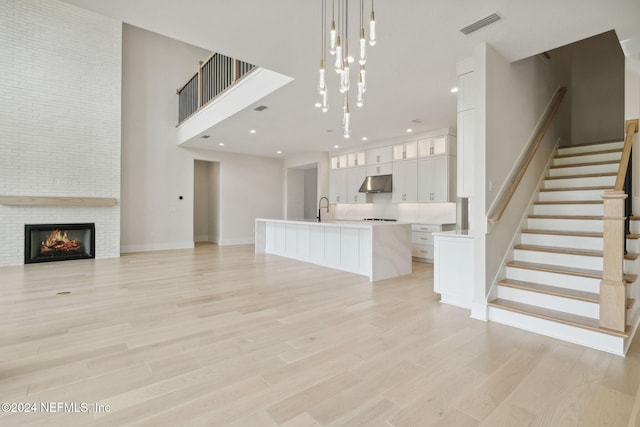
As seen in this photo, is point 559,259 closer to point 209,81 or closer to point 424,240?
point 424,240

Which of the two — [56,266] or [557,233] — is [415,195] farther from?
[56,266]

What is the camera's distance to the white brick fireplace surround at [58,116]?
5965 mm

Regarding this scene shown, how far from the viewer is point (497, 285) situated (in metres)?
3.31

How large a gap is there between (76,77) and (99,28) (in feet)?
4.26

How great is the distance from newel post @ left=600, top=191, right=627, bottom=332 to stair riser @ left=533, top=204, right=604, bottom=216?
63.1 inches

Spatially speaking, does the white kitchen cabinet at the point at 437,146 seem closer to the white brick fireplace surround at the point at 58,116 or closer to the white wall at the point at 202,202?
the white wall at the point at 202,202

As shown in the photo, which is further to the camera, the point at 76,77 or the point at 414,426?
the point at 76,77

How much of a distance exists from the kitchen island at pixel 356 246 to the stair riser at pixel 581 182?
2166 millimetres

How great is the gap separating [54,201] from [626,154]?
915cm

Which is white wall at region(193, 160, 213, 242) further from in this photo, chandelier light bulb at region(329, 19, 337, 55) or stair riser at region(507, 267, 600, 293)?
stair riser at region(507, 267, 600, 293)

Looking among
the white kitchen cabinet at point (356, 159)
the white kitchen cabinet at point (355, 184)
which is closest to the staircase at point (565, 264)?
the white kitchen cabinet at point (355, 184)

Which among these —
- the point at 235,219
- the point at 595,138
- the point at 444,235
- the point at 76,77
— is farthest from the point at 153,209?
the point at 595,138

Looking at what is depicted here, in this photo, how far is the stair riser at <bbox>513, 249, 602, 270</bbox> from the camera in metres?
3.14

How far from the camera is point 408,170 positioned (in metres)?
7.15
